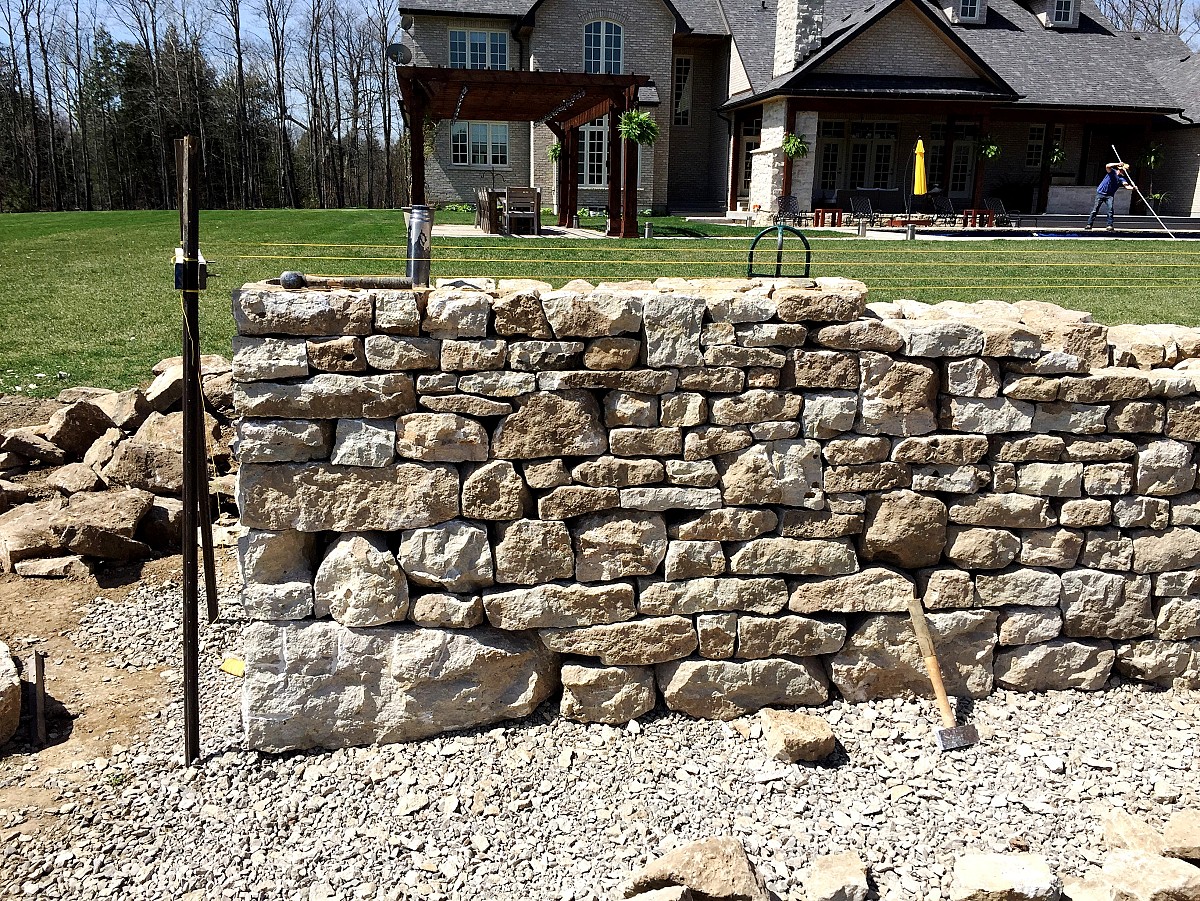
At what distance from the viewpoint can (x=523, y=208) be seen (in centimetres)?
1714

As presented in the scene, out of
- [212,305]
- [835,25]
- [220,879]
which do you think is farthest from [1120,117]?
[220,879]

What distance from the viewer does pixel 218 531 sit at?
6.44 meters

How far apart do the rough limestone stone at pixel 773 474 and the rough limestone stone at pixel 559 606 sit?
2.26 ft

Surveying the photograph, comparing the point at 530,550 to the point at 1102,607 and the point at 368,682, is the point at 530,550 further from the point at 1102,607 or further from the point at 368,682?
the point at 1102,607

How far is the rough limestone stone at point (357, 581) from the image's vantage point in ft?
13.9

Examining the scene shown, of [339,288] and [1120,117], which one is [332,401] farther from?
[1120,117]

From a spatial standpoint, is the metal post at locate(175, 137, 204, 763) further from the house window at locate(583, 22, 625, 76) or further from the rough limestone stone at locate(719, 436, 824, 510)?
the house window at locate(583, 22, 625, 76)

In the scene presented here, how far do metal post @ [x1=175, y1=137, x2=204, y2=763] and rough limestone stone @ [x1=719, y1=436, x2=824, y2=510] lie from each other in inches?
92.6

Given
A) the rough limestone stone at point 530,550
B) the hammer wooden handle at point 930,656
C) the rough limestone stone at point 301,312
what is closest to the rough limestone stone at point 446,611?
the rough limestone stone at point 530,550

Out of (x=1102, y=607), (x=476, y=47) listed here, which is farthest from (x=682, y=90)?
(x=1102, y=607)

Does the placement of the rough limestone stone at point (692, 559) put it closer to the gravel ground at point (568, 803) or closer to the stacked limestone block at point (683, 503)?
the stacked limestone block at point (683, 503)

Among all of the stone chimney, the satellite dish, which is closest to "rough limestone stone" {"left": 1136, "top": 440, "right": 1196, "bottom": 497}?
the satellite dish

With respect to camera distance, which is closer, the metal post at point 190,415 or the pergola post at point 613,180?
the metal post at point 190,415

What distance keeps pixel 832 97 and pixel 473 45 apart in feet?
34.3
